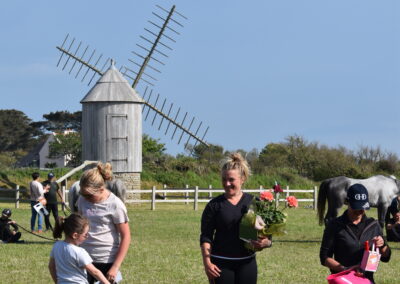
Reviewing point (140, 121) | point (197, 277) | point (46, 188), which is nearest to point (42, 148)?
point (140, 121)

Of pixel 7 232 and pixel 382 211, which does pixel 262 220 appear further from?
pixel 382 211

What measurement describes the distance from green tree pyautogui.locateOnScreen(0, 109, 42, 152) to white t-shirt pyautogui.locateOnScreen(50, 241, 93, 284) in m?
90.7

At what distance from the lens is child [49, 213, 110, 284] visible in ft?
21.5

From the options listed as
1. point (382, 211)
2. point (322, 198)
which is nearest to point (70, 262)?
point (322, 198)

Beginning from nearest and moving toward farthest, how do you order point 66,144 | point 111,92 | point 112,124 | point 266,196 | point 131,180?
point 266,196
point 112,124
point 111,92
point 131,180
point 66,144

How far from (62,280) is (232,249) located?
1.33 m

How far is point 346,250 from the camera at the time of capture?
6707mm

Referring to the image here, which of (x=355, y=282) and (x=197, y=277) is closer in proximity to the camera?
(x=355, y=282)

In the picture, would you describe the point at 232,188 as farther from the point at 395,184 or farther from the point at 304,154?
the point at 304,154

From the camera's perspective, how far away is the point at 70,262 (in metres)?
6.59

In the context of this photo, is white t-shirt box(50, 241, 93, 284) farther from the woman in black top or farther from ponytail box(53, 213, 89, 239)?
the woman in black top

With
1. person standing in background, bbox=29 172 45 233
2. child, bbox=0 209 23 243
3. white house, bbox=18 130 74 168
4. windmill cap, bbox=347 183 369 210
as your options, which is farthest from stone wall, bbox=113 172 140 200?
white house, bbox=18 130 74 168

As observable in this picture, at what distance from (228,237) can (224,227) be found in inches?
3.3

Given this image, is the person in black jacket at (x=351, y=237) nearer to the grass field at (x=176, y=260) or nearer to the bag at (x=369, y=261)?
the bag at (x=369, y=261)
